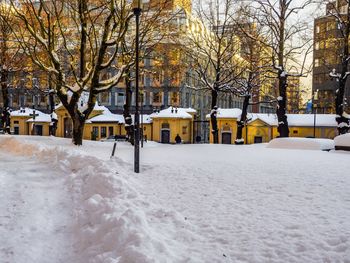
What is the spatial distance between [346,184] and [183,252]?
5.71 m

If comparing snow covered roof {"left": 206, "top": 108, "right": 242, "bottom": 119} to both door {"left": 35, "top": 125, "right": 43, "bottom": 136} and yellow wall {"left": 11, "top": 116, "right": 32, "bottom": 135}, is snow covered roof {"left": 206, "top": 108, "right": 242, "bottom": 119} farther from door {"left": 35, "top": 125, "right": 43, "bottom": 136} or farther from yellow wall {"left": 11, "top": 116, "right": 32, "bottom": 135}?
yellow wall {"left": 11, "top": 116, "right": 32, "bottom": 135}

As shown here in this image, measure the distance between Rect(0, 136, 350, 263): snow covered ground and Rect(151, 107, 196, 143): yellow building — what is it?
3596 centimetres

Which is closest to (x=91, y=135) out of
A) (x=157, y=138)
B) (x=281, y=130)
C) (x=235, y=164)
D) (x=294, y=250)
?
(x=157, y=138)

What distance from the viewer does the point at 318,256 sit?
4.68 meters

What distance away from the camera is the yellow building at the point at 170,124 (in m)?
46.7

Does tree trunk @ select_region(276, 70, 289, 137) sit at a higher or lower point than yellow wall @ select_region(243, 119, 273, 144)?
higher

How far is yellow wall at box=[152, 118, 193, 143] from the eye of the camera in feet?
154

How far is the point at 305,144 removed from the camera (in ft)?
63.5

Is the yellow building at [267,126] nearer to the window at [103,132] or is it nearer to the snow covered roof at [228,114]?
the snow covered roof at [228,114]

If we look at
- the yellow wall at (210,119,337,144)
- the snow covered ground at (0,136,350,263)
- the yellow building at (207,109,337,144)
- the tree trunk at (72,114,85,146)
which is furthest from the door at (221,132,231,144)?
the snow covered ground at (0,136,350,263)

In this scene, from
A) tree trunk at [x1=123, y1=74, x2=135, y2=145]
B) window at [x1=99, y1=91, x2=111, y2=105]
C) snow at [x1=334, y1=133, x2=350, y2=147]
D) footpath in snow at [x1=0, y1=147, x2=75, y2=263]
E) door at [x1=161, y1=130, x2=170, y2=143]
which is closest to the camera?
footpath in snow at [x1=0, y1=147, x2=75, y2=263]

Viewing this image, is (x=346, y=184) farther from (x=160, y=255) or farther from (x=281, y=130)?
(x=281, y=130)

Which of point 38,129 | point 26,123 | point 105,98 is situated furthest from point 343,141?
point 105,98

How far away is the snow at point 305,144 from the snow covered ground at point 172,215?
8532 millimetres
